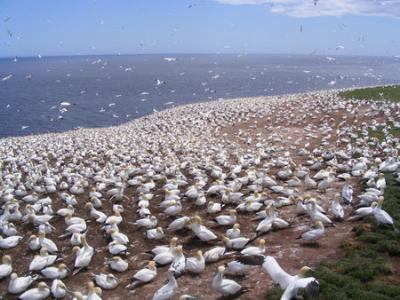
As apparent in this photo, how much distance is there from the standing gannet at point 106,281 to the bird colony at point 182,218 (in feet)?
0.09

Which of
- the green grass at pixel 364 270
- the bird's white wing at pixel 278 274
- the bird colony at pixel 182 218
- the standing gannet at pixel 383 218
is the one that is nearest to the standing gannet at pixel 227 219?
the bird colony at pixel 182 218

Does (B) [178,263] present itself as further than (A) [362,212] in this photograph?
No

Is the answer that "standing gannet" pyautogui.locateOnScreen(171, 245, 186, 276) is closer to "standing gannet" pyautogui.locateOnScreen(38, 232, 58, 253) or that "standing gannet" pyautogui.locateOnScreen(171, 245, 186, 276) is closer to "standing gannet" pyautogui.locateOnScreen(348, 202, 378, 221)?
"standing gannet" pyautogui.locateOnScreen(38, 232, 58, 253)

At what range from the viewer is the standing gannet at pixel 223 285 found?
8.88 metres

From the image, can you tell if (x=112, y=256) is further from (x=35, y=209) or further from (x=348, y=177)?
(x=348, y=177)

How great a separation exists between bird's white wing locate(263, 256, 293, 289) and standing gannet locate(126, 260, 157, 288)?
3020 mm

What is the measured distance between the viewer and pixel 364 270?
9273mm

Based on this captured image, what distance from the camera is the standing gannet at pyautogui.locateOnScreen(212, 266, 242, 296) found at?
8.88 m

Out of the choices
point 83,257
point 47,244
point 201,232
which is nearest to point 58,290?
point 83,257

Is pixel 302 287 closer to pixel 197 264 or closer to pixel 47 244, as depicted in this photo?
pixel 197 264

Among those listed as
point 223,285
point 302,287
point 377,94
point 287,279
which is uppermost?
point 302,287

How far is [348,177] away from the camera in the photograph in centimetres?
1695

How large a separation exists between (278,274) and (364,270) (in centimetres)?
240

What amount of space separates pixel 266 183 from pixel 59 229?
757cm
